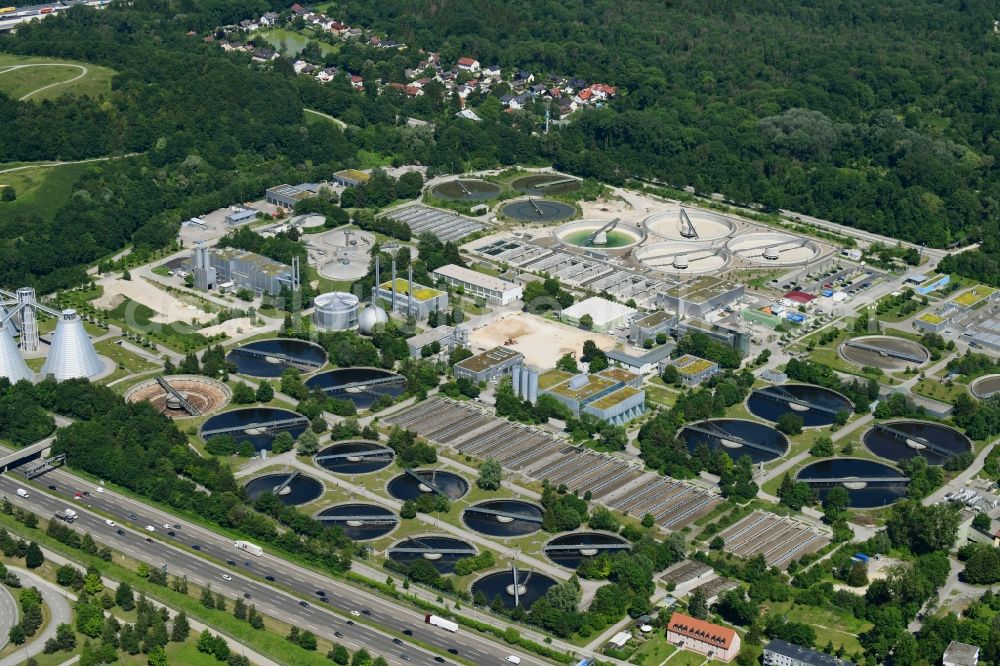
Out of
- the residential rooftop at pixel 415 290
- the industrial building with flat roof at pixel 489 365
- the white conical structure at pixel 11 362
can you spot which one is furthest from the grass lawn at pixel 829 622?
the white conical structure at pixel 11 362

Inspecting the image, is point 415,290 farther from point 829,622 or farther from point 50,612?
point 829,622

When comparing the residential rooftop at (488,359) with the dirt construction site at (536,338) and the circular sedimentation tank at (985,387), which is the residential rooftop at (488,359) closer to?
the dirt construction site at (536,338)

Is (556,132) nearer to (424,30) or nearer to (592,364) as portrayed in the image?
(424,30)

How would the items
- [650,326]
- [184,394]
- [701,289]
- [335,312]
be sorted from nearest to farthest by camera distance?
[184,394] < [650,326] < [335,312] < [701,289]

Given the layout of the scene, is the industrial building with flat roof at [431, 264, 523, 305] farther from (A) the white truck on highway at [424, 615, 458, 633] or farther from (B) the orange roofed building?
(B) the orange roofed building

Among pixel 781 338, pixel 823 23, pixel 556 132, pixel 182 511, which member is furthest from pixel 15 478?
pixel 823 23

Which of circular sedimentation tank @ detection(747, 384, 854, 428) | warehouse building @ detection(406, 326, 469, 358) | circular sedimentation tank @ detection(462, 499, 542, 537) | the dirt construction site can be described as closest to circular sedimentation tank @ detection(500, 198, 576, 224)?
the dirt construction site

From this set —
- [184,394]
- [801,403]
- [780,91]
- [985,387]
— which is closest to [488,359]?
[184,394]
